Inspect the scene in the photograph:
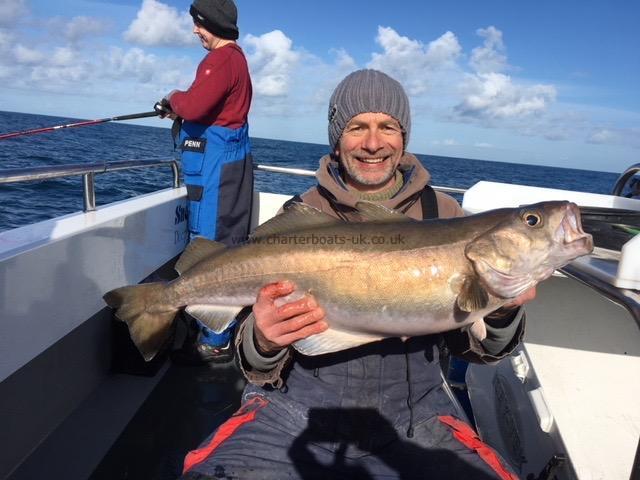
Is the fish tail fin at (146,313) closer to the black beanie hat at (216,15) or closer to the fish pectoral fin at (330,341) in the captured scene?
the fish pectoral fin at (330,341)

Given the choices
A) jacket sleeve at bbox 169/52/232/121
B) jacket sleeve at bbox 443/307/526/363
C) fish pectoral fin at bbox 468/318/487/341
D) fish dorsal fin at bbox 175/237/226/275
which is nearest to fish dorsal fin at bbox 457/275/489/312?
fish pectoral fin at bbox 468/318/487/341

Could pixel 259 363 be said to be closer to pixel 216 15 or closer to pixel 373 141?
pixel 373 141

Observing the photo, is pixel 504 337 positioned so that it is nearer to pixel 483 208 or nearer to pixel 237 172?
pixel 483 208

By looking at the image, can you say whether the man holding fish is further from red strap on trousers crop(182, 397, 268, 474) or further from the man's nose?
the man's nose

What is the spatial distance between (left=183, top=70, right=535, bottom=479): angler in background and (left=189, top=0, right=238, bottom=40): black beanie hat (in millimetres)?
2518

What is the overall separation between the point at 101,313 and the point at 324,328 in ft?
8.36

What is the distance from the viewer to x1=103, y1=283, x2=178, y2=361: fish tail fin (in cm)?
279

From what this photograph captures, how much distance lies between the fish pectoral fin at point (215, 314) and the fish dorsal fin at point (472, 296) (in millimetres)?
1251

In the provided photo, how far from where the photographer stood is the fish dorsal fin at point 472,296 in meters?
2.34

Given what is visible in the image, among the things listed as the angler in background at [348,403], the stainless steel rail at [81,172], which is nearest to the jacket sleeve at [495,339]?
the angler in background at [348,403]

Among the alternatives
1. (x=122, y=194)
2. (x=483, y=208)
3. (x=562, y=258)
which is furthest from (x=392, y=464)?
(x=122, y=194)

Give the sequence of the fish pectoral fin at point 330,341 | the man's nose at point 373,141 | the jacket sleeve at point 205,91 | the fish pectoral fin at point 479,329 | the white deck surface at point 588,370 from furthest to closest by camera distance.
Result: the jacket sleeve at point 205,91 → the white deck surface at point 588,370 → the man's nose at point 373,141 → the fish pectoral fin at point 479,329 → the fish pectoral fin at point 330,341

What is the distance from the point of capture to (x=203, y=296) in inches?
108

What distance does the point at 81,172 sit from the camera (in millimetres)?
3822
